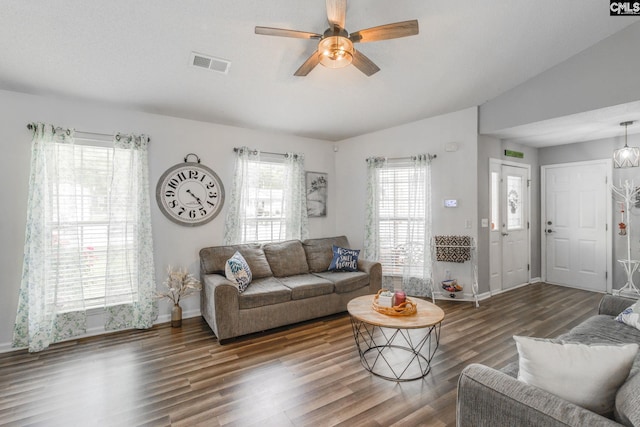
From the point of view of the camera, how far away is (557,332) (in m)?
3.38

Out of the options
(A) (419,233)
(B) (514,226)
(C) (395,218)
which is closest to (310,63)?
(C) (395,218)

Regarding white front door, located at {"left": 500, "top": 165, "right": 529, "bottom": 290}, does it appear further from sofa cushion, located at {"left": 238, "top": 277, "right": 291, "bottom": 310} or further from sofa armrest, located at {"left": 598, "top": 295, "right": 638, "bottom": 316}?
sofa cushion, located at {"left": 238, "top": 277, "right": 291, "bottom": 310}

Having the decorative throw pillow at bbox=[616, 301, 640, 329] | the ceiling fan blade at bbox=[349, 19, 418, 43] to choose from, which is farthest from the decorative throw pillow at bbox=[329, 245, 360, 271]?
the ceiling fan blade at bbox=[349, 19, 418, 43]

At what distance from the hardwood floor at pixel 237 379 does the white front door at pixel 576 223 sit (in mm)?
2027

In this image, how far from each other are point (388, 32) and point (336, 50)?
39 cm

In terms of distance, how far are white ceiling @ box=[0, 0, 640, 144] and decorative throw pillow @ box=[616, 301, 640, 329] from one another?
8.58 feet

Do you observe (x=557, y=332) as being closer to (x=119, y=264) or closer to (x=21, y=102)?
(x=119, y=264)

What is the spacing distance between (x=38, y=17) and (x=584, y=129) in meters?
6.27

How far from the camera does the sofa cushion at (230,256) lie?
378cm

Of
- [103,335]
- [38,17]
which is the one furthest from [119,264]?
[38,17]

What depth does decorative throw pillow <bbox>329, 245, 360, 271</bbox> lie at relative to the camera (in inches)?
170

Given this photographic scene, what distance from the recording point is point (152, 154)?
374 centimetres

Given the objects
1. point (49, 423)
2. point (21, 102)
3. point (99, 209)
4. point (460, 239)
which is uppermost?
point (21, 102)

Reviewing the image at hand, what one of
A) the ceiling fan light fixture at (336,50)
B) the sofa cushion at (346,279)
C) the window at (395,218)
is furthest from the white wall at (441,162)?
the ceiling fan light fixture at (336,50)
